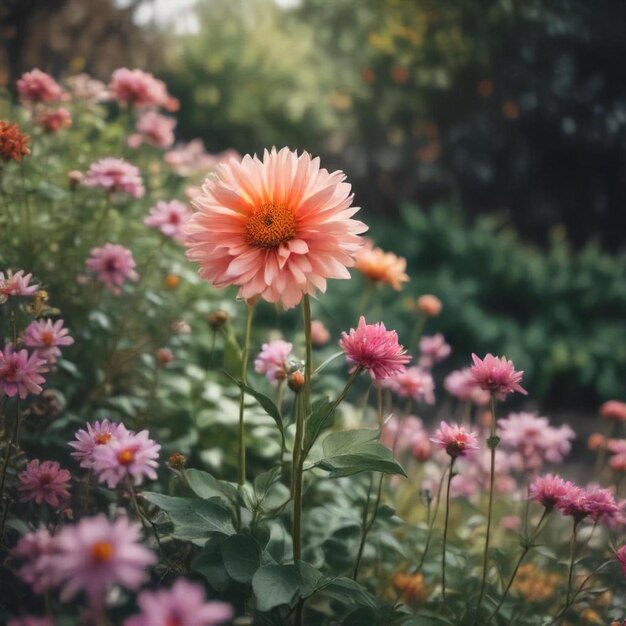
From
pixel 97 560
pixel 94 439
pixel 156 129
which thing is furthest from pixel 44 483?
pixel 156 129

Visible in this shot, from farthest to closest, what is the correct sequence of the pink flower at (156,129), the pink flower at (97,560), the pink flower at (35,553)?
the pink flower at (156,129) → the pink flower at (35,553) → the pink flower at (97,560)

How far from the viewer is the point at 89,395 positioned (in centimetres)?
185

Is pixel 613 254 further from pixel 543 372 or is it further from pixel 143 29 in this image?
pixel 143 29

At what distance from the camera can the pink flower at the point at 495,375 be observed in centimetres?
123

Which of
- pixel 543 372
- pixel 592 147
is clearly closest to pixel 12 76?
pixel 543 372

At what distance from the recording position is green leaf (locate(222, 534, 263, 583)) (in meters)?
1.08

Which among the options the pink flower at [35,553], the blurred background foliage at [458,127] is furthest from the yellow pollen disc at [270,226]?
the blurred background foliage at [458,127]

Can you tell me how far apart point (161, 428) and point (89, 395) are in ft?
0.77

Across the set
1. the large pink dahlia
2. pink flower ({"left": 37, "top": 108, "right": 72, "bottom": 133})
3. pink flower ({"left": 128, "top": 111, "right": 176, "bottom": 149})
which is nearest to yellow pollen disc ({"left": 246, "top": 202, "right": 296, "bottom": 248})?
the large pink dahlia

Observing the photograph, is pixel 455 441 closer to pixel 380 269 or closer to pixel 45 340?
pixel 380 269

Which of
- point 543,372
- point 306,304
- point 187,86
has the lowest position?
point 306,304

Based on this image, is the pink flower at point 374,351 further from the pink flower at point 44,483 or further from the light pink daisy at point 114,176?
the light pink daisy at point 114,176

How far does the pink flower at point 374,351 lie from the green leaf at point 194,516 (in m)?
0.39

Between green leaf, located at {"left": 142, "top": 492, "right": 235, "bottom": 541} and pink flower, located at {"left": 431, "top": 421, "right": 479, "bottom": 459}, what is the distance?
43 cm
